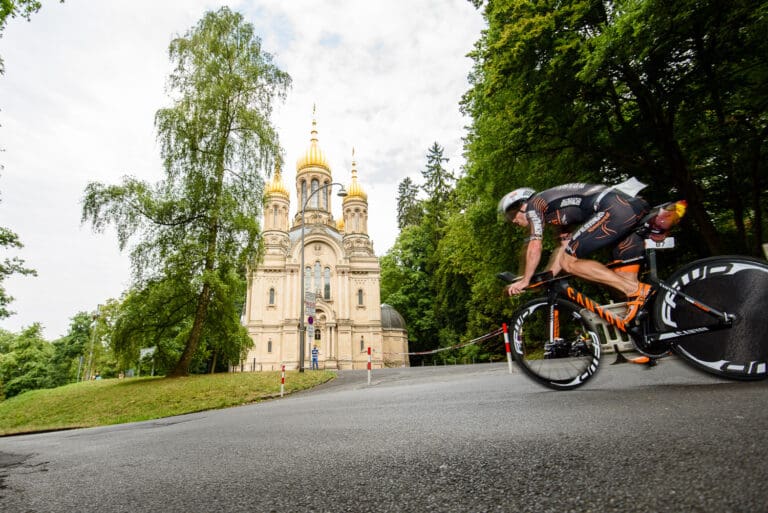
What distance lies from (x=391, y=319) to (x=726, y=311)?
46124mm

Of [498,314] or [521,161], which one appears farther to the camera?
[498,314]

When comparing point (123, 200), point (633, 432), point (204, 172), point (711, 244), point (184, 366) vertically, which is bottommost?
point (633, 432)

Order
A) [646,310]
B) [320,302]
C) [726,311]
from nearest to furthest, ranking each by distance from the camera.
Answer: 1. [726,311]
2. [646,310]
3. [320,302]

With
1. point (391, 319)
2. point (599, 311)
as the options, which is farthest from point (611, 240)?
point (391, 319)

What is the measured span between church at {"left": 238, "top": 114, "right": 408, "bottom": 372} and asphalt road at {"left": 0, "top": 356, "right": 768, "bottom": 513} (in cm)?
3995

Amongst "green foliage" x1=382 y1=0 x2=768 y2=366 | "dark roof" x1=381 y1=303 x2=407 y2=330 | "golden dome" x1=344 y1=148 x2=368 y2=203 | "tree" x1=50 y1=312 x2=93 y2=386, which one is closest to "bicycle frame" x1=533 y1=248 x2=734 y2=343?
"green foliage" x1=382 y1=0 x2=768 y2=366

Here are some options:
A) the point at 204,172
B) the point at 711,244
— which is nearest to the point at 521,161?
the point at 711,244

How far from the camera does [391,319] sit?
48.8 metres

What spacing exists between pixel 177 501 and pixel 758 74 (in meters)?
12.1

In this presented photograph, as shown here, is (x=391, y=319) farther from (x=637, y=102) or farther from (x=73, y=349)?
(x=73, y=349)

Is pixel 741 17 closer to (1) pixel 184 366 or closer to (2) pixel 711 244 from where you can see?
(2) pixel 711 244

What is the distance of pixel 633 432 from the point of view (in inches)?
80.0

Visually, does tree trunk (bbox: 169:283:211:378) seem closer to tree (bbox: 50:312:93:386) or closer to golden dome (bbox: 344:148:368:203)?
golden dome (bbox: 344:148:368:203)

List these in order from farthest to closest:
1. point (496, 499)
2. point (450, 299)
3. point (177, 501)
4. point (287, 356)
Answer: point (287, 356) → point (450, 299) → point (177, 501) → point (496, 499)
